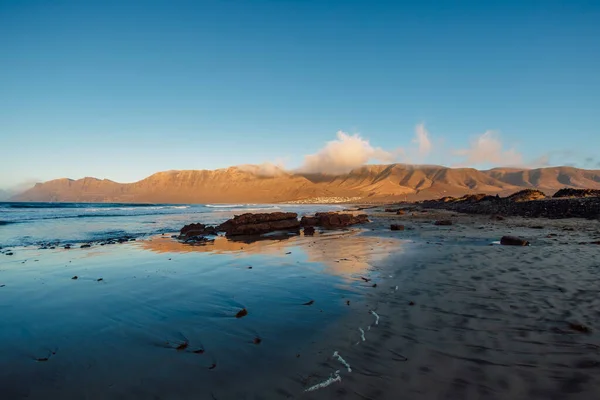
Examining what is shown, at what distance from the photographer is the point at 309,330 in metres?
4.22

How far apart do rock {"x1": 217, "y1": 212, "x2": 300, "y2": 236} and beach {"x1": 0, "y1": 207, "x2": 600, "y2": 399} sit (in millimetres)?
8662

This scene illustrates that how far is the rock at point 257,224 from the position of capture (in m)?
17.2

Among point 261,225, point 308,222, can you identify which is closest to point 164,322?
point 261,225

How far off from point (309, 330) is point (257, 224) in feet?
46.7

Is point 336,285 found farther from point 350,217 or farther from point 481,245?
point 350,217

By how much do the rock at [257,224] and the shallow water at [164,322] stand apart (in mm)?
7593

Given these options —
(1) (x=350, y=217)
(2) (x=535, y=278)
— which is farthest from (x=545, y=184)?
(2) (x=535, y=278)

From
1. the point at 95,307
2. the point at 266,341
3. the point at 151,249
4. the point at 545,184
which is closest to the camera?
the point at 266,341

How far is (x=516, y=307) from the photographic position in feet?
15.8

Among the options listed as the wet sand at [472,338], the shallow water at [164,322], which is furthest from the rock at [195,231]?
the wet sand at [472,338]

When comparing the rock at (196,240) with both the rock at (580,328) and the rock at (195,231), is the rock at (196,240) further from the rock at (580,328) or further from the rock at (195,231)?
the rock at (580,328)

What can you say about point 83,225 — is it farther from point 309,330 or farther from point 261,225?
point 309,330

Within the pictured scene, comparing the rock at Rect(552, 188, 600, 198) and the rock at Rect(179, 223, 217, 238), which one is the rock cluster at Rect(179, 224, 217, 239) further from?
the rock at Rect(552, 188, 600, 198)

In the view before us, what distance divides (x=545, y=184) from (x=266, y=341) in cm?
19727
